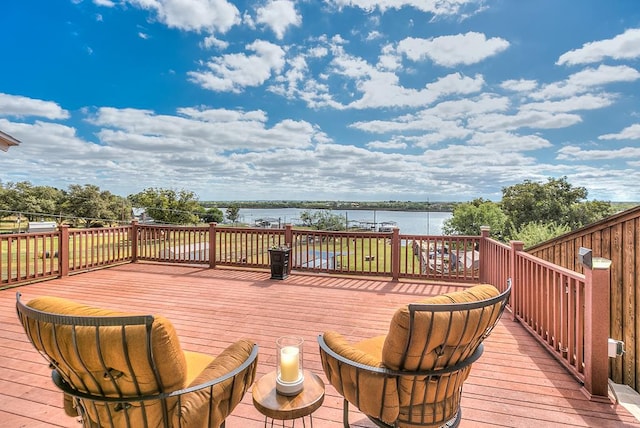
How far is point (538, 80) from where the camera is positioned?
11.2 meters

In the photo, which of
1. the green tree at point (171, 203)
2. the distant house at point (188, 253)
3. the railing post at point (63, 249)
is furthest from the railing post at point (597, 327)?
the green tree at point (171, 203)

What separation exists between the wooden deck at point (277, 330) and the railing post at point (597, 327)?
11cm

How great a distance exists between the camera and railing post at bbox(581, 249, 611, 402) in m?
2.21

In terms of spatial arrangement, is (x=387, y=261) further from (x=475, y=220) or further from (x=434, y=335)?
(x=475, y=220)

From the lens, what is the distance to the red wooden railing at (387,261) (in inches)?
96.7

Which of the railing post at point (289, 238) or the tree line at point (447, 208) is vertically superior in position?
the tree line at point (447, 208)

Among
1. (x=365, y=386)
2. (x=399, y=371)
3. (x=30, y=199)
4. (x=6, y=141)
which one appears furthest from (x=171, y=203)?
(x=399, y=371)

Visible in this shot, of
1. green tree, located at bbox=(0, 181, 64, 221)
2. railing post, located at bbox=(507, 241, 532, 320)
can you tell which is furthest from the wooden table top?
green tree, located at bbox=(0, 181, 64, 221)

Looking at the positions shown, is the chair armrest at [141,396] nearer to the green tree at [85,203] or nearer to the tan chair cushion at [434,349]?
the tan chair cushion at [434,349]

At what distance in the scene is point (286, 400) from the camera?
142cm

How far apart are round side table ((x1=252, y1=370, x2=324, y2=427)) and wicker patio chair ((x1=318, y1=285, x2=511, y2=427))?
0.54 ft

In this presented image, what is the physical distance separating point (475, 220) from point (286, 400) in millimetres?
17350

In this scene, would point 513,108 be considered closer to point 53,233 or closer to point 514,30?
point 514,30

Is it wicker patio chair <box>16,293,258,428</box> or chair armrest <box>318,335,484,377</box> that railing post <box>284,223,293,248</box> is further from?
wicker patio chair <box>16,293,258,428</box>
